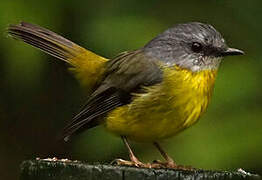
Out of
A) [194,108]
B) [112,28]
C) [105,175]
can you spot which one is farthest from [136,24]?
[105,175]

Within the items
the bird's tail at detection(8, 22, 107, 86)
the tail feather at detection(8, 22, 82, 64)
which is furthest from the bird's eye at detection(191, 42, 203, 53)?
the tail feather at detection(8, 22, 82, 64)

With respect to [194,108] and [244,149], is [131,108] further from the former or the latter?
[244,149]

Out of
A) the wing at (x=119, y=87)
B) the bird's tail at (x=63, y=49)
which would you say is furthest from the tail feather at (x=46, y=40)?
the wing at (x=119, y=87)

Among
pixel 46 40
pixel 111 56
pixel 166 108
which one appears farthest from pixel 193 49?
pixel 46 40

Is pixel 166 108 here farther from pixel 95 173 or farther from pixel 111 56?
pixel 95 173

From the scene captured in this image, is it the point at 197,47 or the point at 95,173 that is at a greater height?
the point at 197,47
